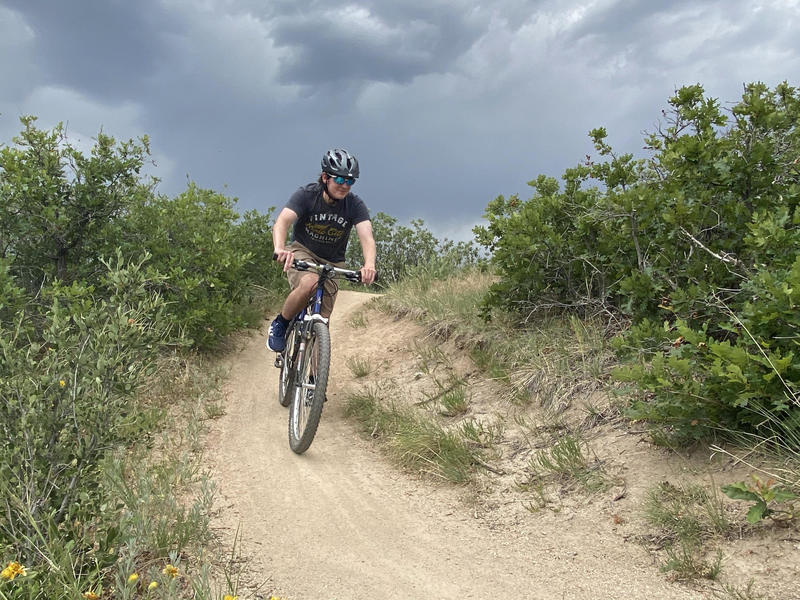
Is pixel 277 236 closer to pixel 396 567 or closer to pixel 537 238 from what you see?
pixel 537 238

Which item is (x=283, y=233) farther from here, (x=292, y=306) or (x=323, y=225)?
(x=292, y=306)

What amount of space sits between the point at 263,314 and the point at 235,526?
6.94m

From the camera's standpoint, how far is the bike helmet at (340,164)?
597cm

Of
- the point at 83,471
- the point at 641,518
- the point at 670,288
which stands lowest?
the point at 641,518

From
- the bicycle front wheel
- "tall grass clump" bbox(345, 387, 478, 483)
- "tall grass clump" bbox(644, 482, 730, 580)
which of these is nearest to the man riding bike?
the bicycle front wheel

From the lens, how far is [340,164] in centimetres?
600

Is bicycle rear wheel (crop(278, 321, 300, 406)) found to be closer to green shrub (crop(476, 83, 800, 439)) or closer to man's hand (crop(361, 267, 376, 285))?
man's hand (crop(361, 267, 376, 285))

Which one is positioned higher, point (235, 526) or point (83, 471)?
point (83, 471)

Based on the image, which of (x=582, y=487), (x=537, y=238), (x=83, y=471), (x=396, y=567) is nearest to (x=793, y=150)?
(x=537, y=238)

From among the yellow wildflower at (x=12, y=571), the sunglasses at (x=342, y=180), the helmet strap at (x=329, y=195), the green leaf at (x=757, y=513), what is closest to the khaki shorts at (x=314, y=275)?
the helmet strap at (x=329, y=195)

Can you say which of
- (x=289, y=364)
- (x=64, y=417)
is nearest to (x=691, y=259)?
(x=289, y=364)

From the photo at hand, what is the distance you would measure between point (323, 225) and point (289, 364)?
1.63m

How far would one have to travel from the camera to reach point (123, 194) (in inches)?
311

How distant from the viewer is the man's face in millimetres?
6070
